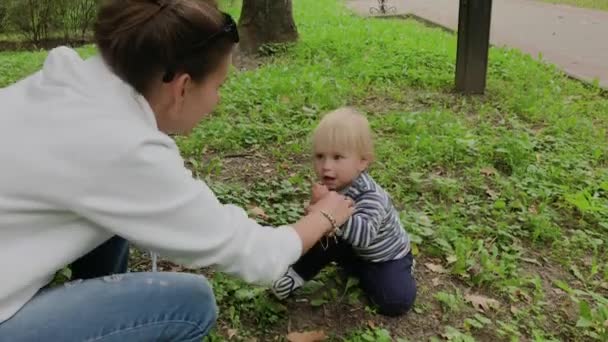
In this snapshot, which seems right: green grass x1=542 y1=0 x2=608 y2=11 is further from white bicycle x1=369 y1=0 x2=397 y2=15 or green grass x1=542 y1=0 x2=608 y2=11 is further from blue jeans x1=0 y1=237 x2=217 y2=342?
blue jeans x1=0 y1=237 x2=217 y2=342

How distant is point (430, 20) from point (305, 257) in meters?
9.10

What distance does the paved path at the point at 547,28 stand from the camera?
23.4 feet

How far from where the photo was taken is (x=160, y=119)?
1603 millimetres

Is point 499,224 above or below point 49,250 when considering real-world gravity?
below

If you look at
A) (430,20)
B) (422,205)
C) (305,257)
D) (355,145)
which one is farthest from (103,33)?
(430,20)

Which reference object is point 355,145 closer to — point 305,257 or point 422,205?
point 305,257

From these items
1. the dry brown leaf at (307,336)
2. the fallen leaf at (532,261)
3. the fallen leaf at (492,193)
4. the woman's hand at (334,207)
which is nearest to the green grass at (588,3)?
the fallen leaf at (492,193)

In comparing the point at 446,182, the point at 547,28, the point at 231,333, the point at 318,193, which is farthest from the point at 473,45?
the point at 547,28

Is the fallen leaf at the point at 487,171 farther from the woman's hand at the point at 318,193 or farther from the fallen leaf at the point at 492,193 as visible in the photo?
the woman's hand at the point at 318,193

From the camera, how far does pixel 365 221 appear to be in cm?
221

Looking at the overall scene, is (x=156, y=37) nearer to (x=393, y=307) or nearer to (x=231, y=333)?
(x=231, y=333)

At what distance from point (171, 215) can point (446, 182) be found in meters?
2.31

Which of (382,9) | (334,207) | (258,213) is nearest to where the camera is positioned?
(334,207)

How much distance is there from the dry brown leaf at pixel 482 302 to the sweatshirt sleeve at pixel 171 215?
116cm
